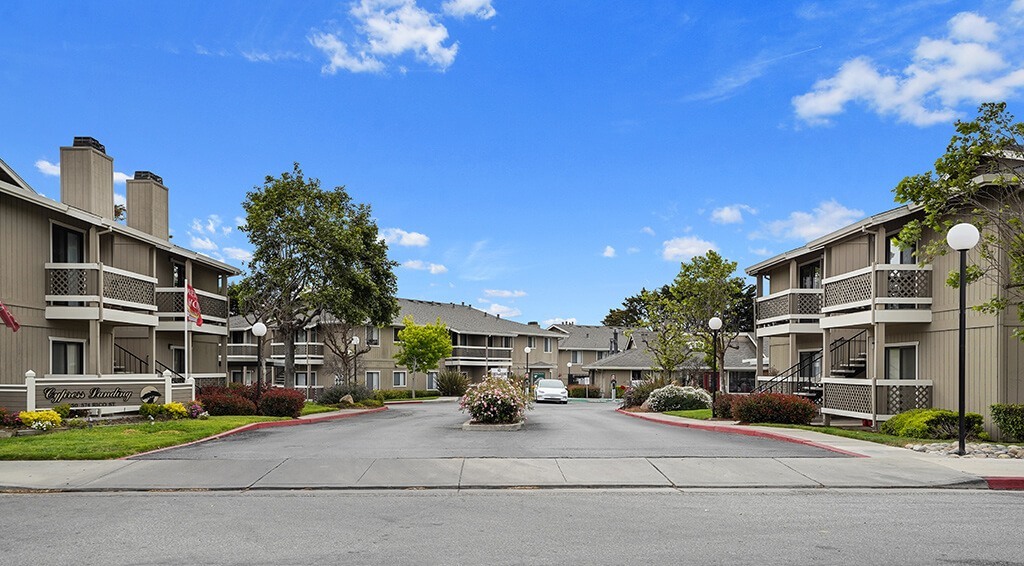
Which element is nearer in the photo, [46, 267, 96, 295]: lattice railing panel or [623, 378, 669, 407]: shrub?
[46, 267, 96, 295]: lattice railing panel

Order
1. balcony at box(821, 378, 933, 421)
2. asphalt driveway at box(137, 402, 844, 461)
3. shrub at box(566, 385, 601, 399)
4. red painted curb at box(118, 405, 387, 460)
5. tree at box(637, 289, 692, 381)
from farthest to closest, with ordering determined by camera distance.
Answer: shrub at box(566, 385, 601, 399), tree at box(637, 289, 692, 381), balcony at box(821, 378, 933, 421), red painted curb at box(118, 405, 387, 460), asphalt driveway at box(137, 402, 844, 461)

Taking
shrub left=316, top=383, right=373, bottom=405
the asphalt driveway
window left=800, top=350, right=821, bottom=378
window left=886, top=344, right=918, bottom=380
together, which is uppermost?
window left=886, top=344, right=918, bottom=380

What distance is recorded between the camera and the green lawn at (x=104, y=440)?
14602 millimetres

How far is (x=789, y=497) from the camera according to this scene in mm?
11188

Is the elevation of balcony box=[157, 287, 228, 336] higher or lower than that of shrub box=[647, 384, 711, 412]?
higher

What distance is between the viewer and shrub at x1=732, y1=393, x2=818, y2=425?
23.1 metres

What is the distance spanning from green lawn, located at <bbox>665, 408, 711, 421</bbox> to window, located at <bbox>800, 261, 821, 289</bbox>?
5840mm

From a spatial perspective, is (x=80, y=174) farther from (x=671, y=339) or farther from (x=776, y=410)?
(x=671, y=339)

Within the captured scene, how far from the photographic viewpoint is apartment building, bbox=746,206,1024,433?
740 inches

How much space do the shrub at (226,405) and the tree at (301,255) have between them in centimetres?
937

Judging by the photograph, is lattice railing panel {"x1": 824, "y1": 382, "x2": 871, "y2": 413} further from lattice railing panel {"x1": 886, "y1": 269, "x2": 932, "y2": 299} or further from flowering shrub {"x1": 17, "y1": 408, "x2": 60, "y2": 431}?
flowering shrub {"x1": 17, "y1": 408, "x2": 60, "y2": 431}

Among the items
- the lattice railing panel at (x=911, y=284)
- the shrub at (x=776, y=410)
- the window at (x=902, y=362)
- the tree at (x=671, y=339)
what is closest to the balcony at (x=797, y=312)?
the window at (x=902, y=362)

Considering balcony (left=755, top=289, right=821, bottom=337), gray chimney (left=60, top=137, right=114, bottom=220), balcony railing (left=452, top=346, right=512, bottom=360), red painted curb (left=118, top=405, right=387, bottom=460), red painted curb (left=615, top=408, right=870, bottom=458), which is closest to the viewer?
red painted curb (left=615, top=408, right=870, bottom=458)

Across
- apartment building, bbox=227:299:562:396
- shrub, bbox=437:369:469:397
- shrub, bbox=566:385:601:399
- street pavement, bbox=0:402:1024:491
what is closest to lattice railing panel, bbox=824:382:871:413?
street pavement, bbox=0:402:1024:491
